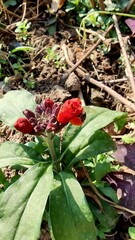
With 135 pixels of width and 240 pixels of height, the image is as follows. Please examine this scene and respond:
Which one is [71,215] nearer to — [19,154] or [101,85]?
[19,154]

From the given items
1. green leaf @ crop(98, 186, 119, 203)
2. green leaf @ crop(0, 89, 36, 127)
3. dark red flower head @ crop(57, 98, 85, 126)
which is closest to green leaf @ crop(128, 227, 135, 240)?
green leaf @ crop(98, 186, 119, 203)

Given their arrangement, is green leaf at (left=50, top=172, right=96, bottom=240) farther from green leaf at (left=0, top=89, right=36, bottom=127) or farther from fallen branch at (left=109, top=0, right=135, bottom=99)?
fallen branch at (left=109, top=0, right=135, bottom=99)

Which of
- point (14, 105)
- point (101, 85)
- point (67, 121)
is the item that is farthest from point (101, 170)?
point (101, 85)

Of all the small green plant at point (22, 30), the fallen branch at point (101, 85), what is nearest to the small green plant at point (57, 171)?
the fallen branch at point (101, 85)

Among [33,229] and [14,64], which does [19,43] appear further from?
[33,229]

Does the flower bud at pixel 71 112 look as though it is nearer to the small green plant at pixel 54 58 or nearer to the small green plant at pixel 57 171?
the small green plant at pixel 57 171
